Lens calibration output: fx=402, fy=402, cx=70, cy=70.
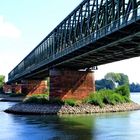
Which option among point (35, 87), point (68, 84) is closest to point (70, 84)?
point (68, 84)

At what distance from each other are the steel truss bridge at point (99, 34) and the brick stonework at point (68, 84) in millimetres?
1549

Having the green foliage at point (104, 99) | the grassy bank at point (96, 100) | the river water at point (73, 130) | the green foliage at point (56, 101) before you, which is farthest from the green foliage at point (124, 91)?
the river water at point (73, 130)

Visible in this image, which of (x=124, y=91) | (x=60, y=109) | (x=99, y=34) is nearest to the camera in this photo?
(x=99, y=34)

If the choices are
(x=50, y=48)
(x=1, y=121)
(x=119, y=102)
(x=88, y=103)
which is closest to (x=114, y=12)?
(x=1, y=121)

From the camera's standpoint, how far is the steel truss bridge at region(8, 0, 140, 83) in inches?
1592

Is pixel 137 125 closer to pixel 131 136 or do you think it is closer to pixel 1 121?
pixel 131 136

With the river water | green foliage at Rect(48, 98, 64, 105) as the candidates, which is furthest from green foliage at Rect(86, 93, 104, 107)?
the river water

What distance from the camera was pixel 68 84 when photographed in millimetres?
74938

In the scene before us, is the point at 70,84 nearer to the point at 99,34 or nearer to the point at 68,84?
the point at 68,84

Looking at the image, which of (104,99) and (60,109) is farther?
(104,99)

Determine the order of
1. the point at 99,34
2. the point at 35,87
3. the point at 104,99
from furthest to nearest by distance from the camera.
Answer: the point at 35,87
the point at 104,99
the point at 99,34

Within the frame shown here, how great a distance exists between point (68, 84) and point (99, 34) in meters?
29.9

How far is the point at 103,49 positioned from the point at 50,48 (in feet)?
129

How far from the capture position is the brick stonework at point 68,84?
7444 centimetres
